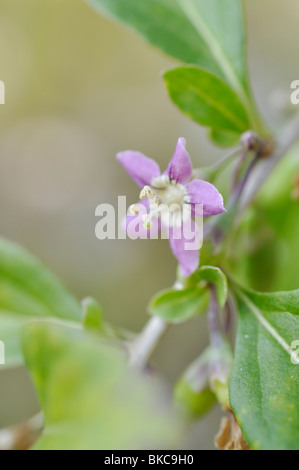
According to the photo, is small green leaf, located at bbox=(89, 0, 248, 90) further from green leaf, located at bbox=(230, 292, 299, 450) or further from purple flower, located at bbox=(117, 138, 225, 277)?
green leaf, located at bbox=(230, 292, 299, 450)

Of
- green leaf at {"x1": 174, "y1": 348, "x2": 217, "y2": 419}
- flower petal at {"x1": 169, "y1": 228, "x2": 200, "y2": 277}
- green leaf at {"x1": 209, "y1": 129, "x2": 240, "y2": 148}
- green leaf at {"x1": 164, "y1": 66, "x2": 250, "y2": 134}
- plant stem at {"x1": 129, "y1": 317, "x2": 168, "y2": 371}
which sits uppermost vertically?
green leaf at {"x1": 164, "y1": 66, "x2": 250, "y2": 134}

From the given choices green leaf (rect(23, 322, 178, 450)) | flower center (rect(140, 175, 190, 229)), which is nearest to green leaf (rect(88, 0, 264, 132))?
flower center (rect(140, 175, 190, 229))

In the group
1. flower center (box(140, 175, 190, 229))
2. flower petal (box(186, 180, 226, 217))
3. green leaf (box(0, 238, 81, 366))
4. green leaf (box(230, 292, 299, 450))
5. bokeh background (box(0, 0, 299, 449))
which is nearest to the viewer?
green leaf (box(230, 292, 299, 450))

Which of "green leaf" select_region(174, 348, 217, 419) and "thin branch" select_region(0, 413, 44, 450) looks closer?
"green leaf" select_region(174, 348, 217, 419)

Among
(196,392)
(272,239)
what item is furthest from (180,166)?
(272,239)

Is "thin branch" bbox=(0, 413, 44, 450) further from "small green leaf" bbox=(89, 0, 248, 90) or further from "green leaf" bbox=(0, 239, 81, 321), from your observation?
"small green leaf" bbox=(89, 0, 248, 90)

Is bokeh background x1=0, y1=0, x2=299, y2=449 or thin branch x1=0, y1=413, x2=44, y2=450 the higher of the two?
bokeh background x1=0, y1=0, x2=299, y2=449

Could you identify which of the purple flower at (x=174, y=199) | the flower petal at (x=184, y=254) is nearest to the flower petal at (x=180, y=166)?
the purple flower at (x=174, y=199)

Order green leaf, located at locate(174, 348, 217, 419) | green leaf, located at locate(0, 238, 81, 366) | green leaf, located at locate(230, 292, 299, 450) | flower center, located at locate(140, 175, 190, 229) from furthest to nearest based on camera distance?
green leaf, located at locate(0, 238, 81, 366) < green leaf, located at locate(174, 348, 217, 419) < flower center, located at locate(140, 175, 190, 229) < green leaf, located at locate(230, 292, 299, 450)
